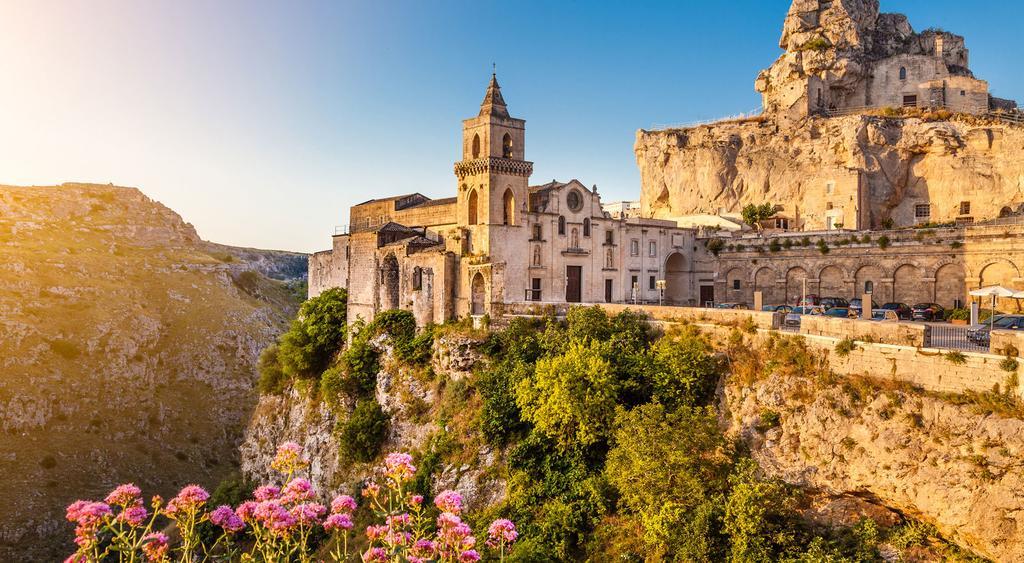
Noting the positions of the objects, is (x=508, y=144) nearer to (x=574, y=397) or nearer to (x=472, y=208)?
(x=472, y=208)

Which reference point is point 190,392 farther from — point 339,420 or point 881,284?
point 881,284

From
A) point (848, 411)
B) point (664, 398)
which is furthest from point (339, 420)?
point (848, 411)

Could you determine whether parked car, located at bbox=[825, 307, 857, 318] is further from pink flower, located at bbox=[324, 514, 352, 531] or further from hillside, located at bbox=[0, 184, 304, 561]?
hillside, located at bbox=[0, 184, 304, 561]

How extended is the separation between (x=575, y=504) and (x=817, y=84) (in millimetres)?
48663

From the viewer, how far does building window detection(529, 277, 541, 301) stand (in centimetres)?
3901

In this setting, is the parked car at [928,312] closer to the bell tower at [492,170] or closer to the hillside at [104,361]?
the bell tower at [492,170]

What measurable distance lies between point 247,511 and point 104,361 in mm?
63753

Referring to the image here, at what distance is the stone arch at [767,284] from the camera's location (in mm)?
44062

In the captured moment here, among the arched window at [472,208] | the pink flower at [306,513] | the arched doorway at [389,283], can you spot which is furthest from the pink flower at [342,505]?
the arched doorway at [389,283]

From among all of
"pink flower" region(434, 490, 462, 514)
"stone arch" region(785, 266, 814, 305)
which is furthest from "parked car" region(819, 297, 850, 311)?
"pink flower" region(434, 490, 462, 514)

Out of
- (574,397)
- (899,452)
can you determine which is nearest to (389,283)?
(574,397)

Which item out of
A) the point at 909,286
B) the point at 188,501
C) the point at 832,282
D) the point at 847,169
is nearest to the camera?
the point at 188,501

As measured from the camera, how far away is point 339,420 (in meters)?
35.4

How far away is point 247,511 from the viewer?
686 cm
